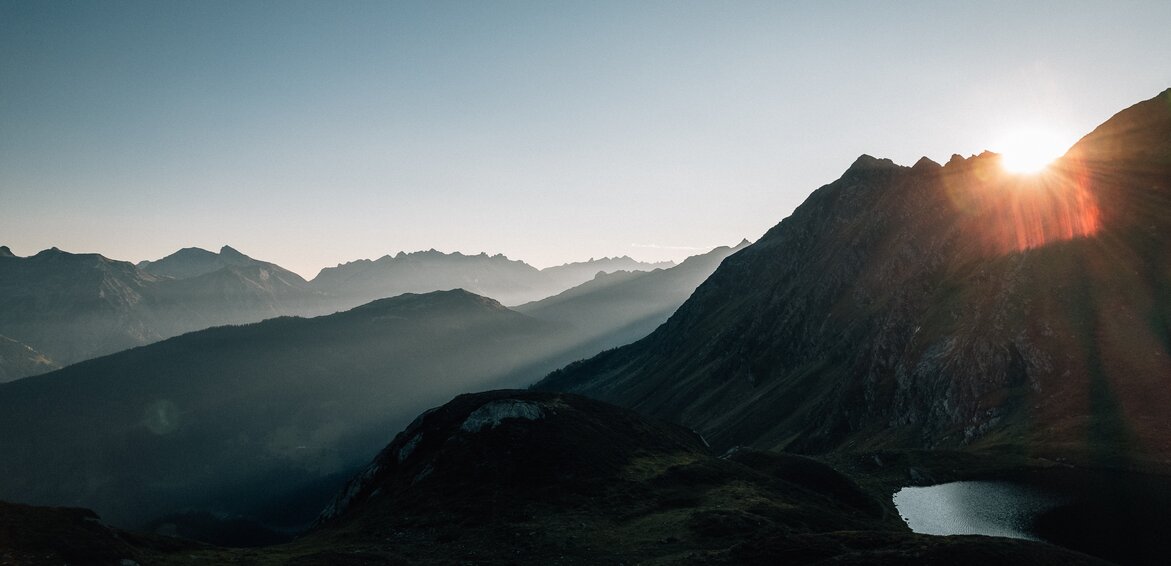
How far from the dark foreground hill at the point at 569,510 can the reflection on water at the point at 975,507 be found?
4.62 m

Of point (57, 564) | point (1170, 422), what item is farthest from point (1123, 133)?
point (57, 564)

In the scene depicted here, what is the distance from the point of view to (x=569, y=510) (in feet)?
242

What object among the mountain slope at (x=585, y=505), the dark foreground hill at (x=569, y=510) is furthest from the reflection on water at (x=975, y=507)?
the mountain slope at (x=585, y=505)

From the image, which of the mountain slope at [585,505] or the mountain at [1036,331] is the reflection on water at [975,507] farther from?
the mountain at [1036,331]

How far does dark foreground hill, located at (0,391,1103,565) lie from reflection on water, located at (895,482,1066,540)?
15.1 ft

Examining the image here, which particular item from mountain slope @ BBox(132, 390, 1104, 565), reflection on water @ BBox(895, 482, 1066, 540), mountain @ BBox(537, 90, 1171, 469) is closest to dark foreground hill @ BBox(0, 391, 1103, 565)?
mountain slope @ BBox(132, 390, 1104, 565)

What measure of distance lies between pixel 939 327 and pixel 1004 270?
19.3m

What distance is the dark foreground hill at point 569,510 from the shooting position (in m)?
51.4

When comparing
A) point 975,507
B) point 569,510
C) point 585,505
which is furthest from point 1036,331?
point 569,510

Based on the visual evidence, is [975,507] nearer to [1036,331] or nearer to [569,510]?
[569,510]

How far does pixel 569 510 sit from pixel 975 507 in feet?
176

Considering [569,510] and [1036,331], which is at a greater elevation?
[1036,331]

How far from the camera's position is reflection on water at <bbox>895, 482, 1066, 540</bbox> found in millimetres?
71812

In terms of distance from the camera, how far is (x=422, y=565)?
187ft
